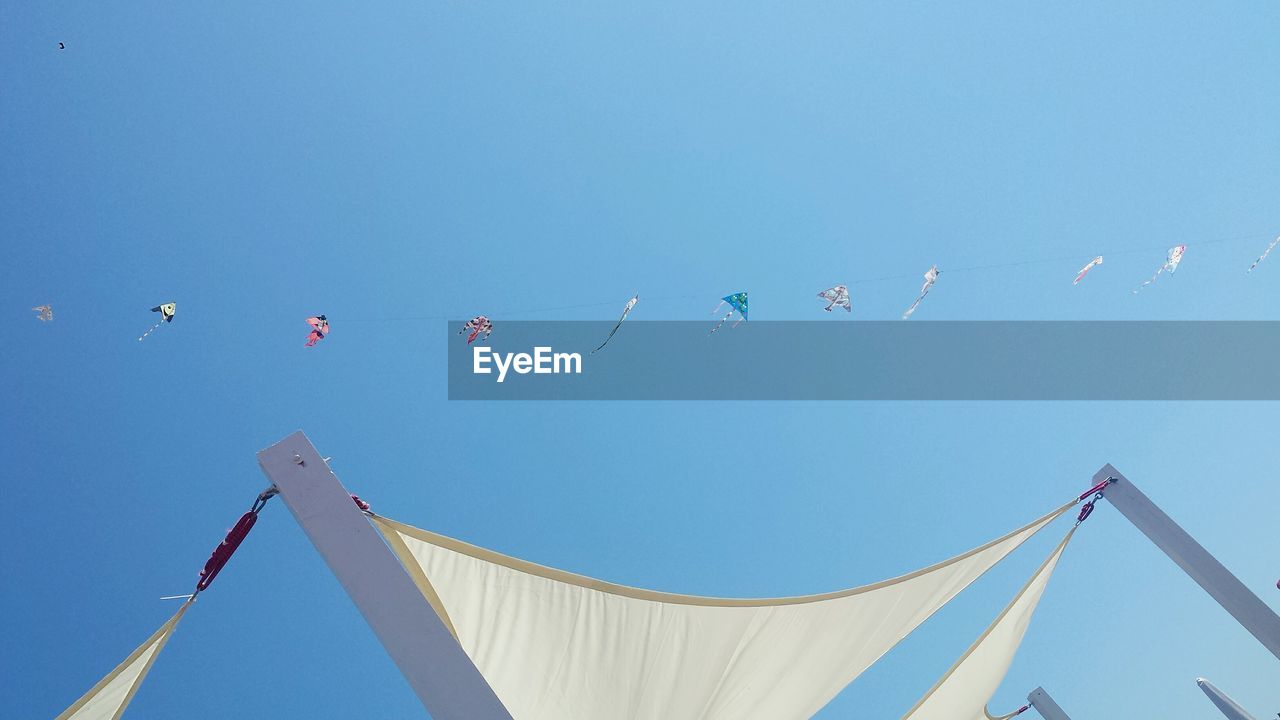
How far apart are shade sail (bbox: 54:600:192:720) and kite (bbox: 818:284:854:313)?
15.6ft

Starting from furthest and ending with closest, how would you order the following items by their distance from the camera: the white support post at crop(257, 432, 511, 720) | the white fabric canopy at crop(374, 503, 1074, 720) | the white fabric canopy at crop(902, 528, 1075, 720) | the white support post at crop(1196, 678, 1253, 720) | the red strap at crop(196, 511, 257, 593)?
the white support post at crop(1196, 678, 1253, 720)
the white fabric canopy at crop(902, 528, 1075, 720)
the white fabric canopy at crop(374, 503, 1074, 720)
the red strap at crop(196, 511, 257, 593)
the white support post at crop(257, 432, 511, 720)

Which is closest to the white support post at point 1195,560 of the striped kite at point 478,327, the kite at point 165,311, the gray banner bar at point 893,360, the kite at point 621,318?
the gray banner bar at point 893,360

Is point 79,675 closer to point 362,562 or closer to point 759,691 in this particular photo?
point 759,691

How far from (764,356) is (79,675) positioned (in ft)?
21.8

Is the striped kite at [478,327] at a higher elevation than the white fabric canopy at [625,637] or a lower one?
higher

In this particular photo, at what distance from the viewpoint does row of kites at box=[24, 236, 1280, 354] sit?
232 inches

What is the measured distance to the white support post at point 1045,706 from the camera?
21.3ft

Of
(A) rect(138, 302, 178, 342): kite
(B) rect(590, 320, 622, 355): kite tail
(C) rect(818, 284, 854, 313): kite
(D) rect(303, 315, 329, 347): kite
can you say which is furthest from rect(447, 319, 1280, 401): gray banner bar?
(A) rect(138, 302, 178, 342): kite

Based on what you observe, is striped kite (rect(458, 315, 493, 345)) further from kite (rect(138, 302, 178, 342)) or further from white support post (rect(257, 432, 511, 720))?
white support post (rect(257, 432, 511, 720))

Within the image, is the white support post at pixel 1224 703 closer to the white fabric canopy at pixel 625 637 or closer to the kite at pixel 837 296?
the white fabric canopy at pixel 625 637

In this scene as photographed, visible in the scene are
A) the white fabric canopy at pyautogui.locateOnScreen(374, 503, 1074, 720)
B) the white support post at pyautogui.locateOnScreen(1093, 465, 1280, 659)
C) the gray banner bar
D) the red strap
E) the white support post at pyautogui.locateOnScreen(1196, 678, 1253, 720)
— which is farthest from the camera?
the gray banner bar

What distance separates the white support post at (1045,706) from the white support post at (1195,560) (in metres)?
3.71

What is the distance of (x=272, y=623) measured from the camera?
24.3 ft

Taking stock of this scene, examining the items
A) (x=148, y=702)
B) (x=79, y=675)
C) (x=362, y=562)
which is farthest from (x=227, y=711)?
(x=362, y=562)
